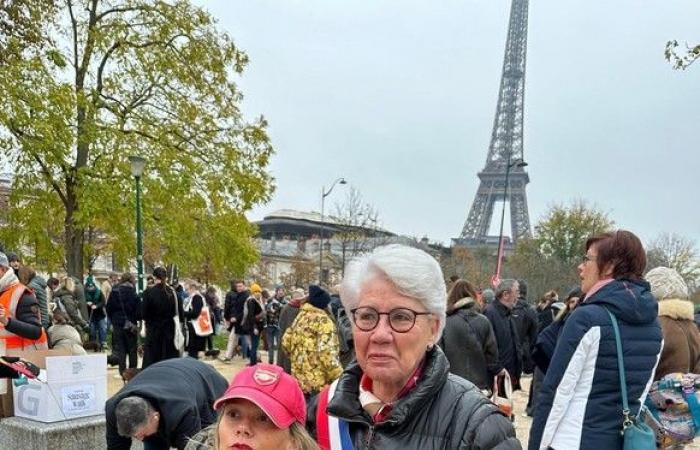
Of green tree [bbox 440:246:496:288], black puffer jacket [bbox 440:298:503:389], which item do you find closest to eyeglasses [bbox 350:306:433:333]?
black puffer jacket [bbox 440:298:503:389]

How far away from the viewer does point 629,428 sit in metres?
3.18

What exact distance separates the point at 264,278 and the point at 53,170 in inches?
1907

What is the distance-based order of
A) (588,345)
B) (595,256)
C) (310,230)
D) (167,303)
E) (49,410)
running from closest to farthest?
A: (588,345), (595,256), (49,410), (167,303), (310,230)

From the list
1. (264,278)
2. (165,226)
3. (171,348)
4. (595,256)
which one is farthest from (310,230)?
(595,256)

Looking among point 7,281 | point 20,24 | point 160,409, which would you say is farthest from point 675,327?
point 20,24

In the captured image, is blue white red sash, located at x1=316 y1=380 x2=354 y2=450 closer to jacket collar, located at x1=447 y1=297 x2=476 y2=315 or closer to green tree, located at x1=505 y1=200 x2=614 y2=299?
jacket collar, located at x1=447 y1=297 x2=476 y2=315

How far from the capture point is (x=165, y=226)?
724 inches

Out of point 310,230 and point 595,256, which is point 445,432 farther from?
point 310,230

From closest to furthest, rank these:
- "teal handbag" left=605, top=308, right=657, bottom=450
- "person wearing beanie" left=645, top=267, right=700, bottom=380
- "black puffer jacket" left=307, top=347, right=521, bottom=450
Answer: "black puffer jacket" left=307, top=347, right=521, bottom=450, "teal handbag" left=605, top=308, right=657, bottom=450, "person wearing beanie" left=645, top=267, right=700, bottom=380

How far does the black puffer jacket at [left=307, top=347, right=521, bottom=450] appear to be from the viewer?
5.91 ft

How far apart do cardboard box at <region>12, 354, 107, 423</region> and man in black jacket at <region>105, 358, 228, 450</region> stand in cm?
148

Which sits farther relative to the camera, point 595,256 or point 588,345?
point 595,256

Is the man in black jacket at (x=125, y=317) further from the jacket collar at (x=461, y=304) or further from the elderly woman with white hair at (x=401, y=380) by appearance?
the elderly woman with white hair at (x=401, y=380)

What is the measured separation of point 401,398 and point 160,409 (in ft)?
8.98
